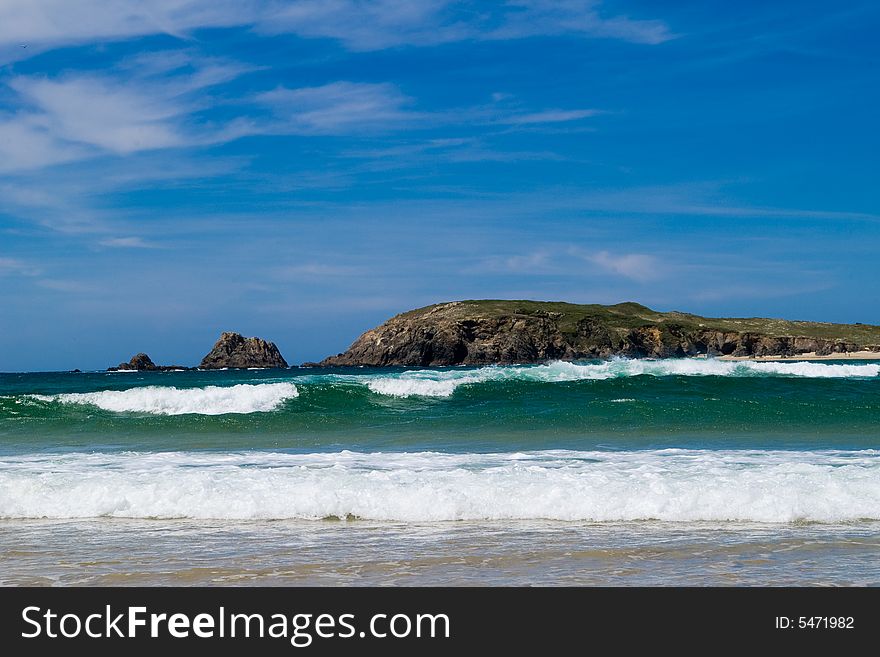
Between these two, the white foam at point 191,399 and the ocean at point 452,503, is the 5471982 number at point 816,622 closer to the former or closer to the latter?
the ocean at point 452,503

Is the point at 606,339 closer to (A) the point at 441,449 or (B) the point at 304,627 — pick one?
(A) the point at 441,449

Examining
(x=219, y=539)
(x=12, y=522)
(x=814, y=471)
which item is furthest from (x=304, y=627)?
(x=814, y=471)

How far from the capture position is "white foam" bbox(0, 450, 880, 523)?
810 centimetres

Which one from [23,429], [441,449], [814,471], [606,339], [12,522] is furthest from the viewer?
[606,339]

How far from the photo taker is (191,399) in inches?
920

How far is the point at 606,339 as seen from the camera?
92.4 meters

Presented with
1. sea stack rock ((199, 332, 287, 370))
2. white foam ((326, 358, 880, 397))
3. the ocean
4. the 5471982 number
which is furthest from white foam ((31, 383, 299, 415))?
sea stack rock ((199, 332, 287, 370))

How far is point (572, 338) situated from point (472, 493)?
85.9 metres

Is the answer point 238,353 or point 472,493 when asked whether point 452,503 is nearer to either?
point 472,493

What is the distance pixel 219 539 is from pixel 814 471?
278 inches

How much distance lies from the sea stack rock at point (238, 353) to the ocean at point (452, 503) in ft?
292

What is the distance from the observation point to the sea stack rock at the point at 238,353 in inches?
4129

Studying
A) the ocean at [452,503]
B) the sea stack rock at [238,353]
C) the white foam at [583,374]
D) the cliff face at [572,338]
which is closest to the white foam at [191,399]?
the white foam at [583,374]

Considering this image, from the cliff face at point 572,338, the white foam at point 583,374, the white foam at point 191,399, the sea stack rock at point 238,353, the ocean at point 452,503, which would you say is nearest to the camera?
the ocean at point 452,503
